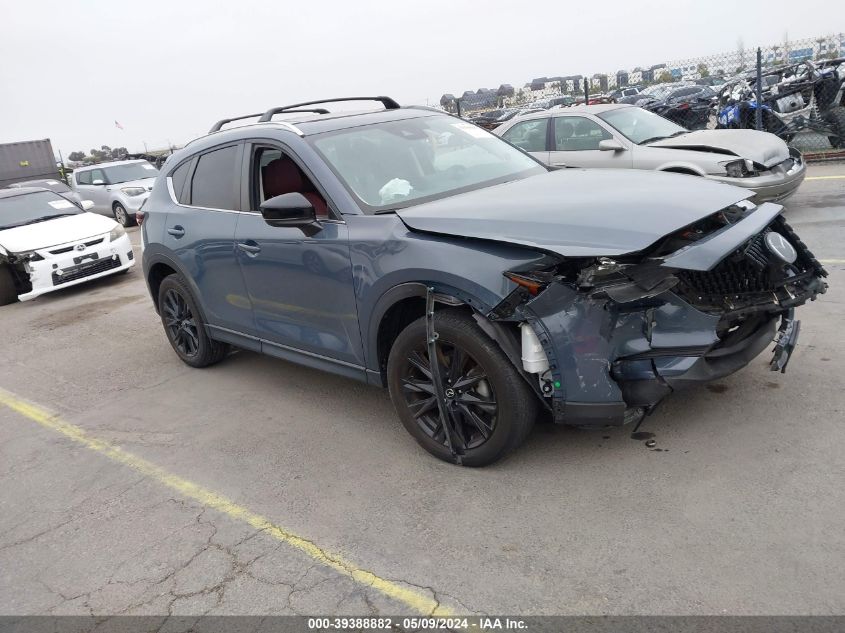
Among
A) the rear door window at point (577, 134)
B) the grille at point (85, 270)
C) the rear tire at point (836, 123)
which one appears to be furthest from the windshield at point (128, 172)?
the rear tire at point (836, 123)

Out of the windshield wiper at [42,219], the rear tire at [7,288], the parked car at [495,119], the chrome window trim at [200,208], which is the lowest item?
the rear tire at [7,288]

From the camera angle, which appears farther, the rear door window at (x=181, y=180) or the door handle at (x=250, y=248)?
the rear door window at (x=181, y=180)

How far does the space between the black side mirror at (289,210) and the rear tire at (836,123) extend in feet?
39.0

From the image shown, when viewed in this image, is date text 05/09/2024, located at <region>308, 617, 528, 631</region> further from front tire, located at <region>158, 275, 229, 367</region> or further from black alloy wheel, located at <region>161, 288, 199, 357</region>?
black alloy wheel, located at <region>161, 288, 199, 357</region>

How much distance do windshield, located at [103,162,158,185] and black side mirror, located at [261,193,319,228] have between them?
1496 cm

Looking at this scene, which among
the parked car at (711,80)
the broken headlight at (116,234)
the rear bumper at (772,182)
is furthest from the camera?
the parked car at (711,80)

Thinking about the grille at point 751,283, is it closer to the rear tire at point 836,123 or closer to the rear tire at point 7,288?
the rear tire at point 7,288

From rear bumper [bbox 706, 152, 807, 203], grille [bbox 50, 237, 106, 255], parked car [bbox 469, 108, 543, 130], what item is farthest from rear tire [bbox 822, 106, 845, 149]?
grille [bbox 50, 237, 106, 255]

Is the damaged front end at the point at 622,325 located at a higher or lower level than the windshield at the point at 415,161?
lower

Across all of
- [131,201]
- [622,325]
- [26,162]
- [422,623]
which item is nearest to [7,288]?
[131,201]

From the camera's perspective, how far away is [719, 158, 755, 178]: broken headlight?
7.94 m

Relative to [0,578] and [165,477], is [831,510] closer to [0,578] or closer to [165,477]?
[165,477]

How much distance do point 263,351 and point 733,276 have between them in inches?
119

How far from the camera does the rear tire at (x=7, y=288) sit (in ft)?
31.3
